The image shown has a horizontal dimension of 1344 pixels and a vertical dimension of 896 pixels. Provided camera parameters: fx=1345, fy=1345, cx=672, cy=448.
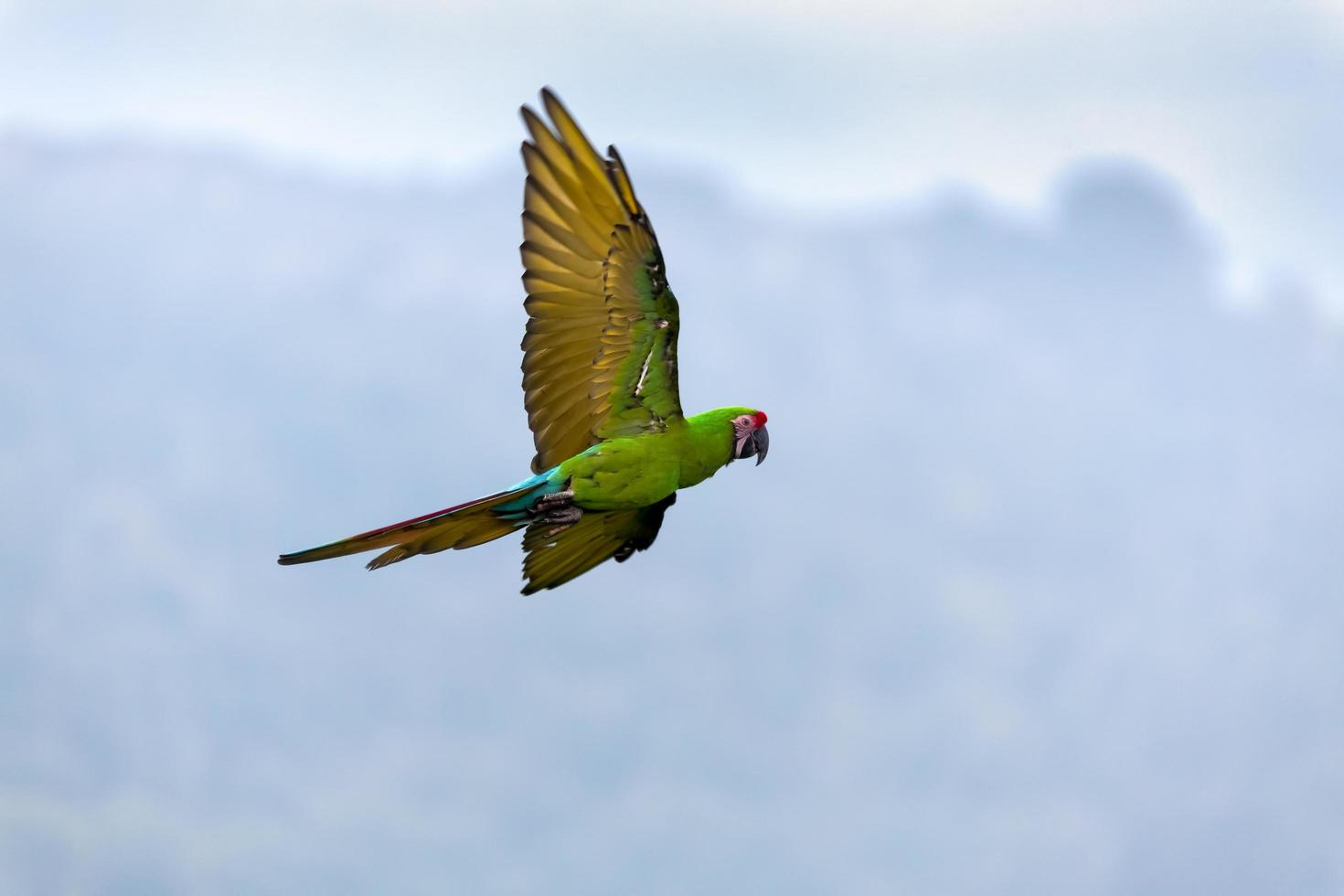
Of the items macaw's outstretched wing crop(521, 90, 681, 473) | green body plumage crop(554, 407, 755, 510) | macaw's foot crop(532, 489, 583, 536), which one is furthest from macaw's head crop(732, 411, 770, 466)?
macaw's foot crop(532, 489, 583, 536)

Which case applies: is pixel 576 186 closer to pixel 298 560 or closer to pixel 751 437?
pixel 751 437

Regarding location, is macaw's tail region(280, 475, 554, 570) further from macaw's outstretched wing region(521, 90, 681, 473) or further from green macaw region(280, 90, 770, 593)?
macaw's outstretched wing region(521, 90, 681, 473)

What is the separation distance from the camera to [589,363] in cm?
875

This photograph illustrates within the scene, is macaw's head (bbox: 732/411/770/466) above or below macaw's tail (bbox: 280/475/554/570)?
above

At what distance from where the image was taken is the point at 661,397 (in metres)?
8.73

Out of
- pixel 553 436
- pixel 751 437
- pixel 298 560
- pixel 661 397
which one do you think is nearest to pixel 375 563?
pixel 298 560

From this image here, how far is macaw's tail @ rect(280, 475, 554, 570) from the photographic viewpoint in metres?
7.65

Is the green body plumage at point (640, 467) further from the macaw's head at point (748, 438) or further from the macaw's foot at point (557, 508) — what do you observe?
the macaw's head at point (748, 438)

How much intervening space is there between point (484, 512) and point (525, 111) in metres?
2.44

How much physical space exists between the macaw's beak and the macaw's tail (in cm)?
143

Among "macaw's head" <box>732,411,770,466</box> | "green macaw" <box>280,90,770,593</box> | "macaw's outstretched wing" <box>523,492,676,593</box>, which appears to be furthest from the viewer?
"macaw's outstretched wing" <box>523,492,676,593</box>

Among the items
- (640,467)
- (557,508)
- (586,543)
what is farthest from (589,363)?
(586,543)

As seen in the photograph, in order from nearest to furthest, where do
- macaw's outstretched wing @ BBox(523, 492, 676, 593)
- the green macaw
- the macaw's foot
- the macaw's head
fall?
the green macaw, the macaw's foot, the macaw's head, macaw's outstretched wing @ BBox(523, 492, 676, 593)

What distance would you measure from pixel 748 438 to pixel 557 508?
1.45m
